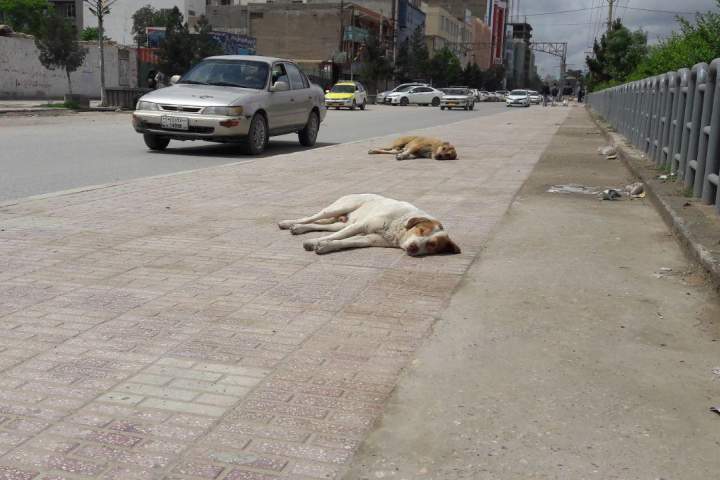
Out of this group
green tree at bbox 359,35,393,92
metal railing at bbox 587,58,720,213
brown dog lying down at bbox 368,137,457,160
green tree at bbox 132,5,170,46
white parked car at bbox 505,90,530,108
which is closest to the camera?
metal railing at bbox 587,58,720,213

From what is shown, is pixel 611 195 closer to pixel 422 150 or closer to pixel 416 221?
pixel 416 221

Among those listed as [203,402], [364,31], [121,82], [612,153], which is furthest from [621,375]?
[364,31]

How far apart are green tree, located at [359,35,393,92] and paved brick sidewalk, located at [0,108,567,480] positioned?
65.4 m

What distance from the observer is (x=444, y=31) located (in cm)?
12125

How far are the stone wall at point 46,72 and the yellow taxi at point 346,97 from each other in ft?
44.3

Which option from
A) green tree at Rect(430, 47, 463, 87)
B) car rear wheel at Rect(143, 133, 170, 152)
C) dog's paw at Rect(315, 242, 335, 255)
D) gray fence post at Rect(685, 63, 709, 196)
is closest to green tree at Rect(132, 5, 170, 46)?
green tree at Rect(430, 47, 463, 87)

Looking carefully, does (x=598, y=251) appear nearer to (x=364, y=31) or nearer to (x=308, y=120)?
(x=308, y=120)

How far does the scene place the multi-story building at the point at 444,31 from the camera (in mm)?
116000

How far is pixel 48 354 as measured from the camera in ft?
11.8

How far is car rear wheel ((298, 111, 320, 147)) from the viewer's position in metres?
16.5

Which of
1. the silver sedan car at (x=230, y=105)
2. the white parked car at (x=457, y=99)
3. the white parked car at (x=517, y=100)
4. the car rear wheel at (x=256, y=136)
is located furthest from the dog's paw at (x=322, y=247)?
the white parked car at (x=517, y=100)

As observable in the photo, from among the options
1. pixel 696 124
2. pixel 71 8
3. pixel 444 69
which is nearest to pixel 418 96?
pixel 444 69

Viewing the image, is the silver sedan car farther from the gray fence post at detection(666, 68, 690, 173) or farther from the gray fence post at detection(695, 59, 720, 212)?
the gray fence post at detection(695, 59, 720, 212)

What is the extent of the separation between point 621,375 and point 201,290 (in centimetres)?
246
